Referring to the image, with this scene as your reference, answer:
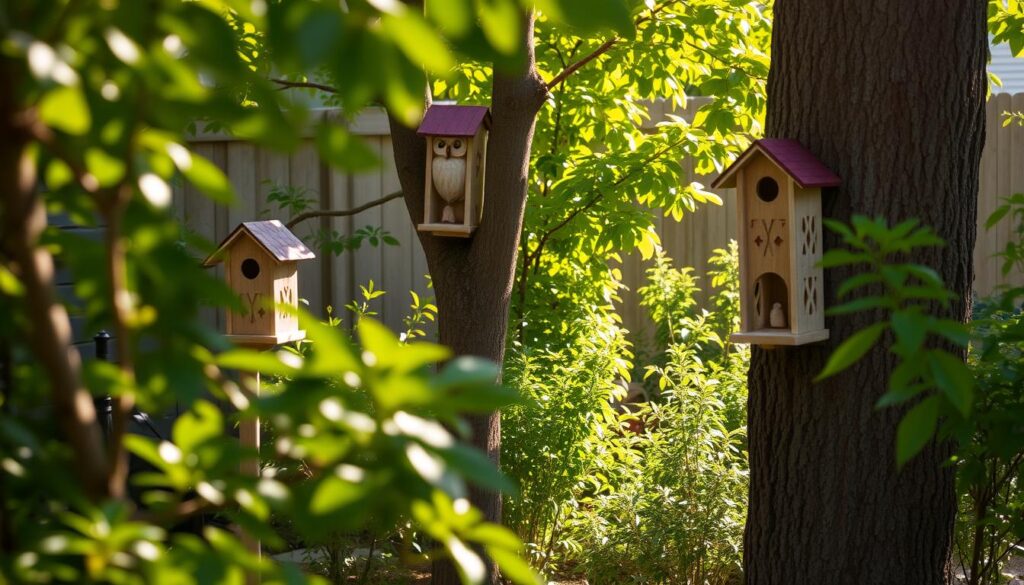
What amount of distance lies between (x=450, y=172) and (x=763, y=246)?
3.62ft

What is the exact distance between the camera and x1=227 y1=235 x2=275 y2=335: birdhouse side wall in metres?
3.42

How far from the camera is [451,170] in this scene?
3732 millimetres

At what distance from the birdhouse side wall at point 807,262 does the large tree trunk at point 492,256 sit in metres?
0.97

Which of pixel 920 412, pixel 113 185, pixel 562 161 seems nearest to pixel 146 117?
pixel 113 185

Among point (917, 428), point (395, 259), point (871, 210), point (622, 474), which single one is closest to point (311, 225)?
point (395, 259)

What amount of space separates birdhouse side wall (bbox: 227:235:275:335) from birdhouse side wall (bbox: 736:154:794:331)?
1425 mm

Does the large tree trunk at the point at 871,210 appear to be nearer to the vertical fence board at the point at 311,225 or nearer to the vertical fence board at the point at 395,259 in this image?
the vertical fence board at the point at 395,259

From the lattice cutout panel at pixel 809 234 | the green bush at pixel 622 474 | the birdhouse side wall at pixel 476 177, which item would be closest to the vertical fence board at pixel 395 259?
the green bush at pixel 622 474

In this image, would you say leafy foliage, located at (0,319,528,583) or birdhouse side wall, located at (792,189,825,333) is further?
birdhouse side wall, located at (792,189,825,333)

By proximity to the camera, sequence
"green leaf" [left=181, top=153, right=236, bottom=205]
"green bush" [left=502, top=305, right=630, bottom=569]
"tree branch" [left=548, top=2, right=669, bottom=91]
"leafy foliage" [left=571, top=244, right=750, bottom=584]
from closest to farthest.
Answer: "green leaf" [left=181, top=153, right=236, bottom=205] → "tree branch" [left=548, top=2, right=669, bottom=91] → "leafy foliage" [left=571, top=244, right=750, bottom=584] → "green bush" [left=502, top=305, right=630, bottom=569]

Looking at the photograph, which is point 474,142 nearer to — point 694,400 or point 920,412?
point 694,400

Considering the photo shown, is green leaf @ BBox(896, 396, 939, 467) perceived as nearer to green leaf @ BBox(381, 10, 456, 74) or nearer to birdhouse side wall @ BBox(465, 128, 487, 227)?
green leaf @ BBox(381, 10, 456, 74)

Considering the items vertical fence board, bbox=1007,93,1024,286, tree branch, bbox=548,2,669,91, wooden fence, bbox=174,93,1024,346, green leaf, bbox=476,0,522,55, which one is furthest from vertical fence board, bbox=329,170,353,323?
green leaf, bbox=476,0,522,55

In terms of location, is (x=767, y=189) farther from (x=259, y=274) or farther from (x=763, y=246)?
(x=259, y=274)
